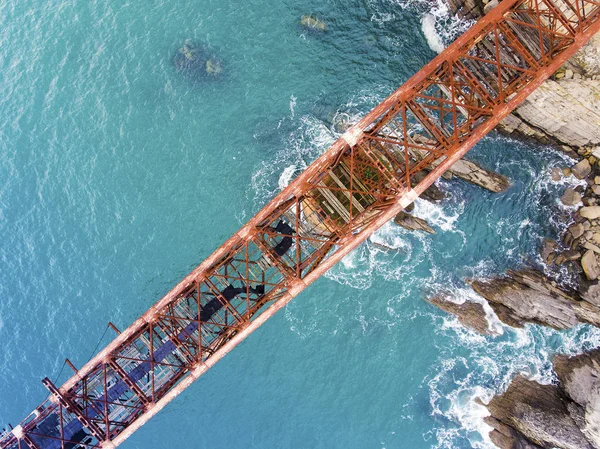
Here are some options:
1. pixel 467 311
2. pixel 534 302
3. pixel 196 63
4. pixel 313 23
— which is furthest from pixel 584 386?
→ pixel 196 63

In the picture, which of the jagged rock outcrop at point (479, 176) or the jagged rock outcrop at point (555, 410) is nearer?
the jagged rock outcrop at point (555, 410)

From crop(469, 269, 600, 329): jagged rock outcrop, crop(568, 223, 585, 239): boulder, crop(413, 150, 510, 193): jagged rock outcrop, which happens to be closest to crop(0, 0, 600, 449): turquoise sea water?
crop(413, 150, 510, 193): jagged rock outcrop

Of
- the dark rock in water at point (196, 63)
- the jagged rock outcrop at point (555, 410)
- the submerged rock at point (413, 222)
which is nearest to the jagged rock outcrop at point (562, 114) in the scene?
the submerged rock at point (413, 222)

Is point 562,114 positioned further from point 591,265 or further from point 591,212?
point 591,265

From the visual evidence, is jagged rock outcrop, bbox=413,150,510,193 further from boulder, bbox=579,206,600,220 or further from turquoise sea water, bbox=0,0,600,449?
boulder, bbox=579,206,600,220

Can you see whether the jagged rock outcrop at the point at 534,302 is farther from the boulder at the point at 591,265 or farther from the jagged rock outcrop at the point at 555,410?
the jagged rock outcrop at the point at 555,410

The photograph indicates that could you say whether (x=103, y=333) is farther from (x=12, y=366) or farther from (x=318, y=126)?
(x=318, y=126)
